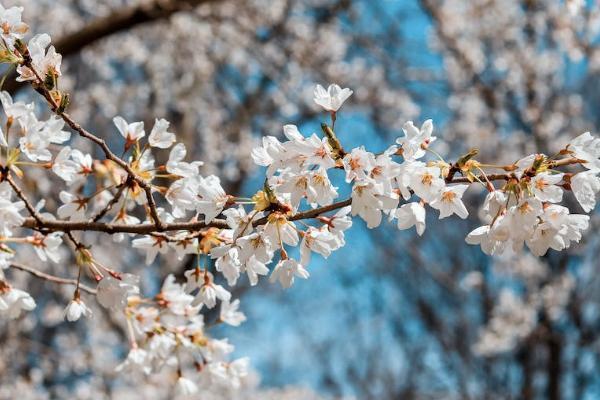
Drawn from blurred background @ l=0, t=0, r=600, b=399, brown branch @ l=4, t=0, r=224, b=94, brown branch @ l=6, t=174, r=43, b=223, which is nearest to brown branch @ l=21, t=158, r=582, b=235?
brown branch @ l=6, t=174, r=43, b=223

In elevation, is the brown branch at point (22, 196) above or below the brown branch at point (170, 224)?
below

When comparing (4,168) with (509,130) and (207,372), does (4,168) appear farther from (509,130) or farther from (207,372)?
(509,130)

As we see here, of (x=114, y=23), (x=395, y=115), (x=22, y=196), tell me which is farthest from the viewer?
(x=395, y=115)

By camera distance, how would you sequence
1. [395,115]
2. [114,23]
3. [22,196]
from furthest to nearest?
[395,115] < [114,23] < [22,196]

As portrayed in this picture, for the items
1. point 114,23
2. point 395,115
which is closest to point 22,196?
point 114,23

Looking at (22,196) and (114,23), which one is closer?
(22,196)

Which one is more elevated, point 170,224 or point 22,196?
point 170,224

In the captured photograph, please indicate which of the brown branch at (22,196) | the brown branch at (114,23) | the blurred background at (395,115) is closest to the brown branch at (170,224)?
the brown branch at (22,196)

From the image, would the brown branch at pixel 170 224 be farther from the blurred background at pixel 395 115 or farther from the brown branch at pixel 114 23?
the blurred background at pixel 395 115

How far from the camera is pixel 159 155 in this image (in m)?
6.92

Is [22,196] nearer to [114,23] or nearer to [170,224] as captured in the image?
[170,224]

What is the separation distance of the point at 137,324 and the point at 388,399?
1022 cm

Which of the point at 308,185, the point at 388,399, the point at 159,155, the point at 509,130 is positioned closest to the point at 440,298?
the point at 388,399

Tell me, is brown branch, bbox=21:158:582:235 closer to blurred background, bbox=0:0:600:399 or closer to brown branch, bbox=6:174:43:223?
brown branch, bbox=6:174:43:223
